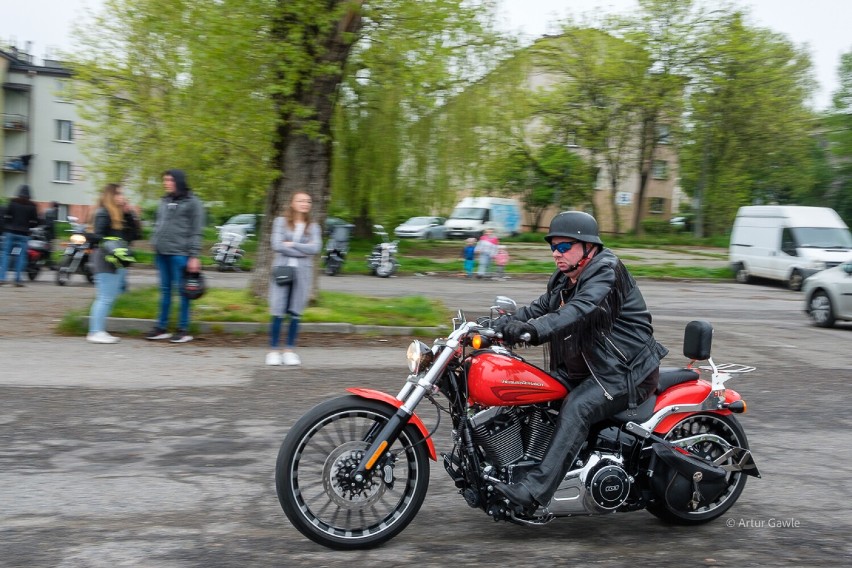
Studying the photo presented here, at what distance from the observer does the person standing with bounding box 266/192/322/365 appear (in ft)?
32.4

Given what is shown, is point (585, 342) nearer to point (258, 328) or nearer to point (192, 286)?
point (192, 286)

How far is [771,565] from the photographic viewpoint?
4.53 metres

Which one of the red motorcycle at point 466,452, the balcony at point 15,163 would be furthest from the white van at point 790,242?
the balcony at point 15,163

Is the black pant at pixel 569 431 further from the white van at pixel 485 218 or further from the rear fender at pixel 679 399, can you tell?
the white van at pixel 485 218

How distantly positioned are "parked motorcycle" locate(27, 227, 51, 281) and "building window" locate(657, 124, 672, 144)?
3023cm

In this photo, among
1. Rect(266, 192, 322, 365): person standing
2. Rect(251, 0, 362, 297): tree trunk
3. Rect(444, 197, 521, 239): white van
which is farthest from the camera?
Rect(444, 197, 521, 239): white van

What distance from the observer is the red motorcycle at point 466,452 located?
4.52m

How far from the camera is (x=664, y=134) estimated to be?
43.5 m

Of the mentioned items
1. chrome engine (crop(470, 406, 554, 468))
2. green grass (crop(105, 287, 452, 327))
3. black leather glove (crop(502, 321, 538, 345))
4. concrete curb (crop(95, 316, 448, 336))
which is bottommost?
concrete curb (crop(95, 316, 448, 336))

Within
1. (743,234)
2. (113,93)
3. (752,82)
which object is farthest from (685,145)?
(113,93)

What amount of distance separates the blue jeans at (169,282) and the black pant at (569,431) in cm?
726

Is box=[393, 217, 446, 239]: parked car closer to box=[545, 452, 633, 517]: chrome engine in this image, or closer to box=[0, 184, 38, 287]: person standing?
box=[0, 184, 38, 287]: person standing

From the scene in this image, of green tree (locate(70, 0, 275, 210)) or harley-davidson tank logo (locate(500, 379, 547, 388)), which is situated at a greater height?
green tree (locate(70, 0, 275, 210))

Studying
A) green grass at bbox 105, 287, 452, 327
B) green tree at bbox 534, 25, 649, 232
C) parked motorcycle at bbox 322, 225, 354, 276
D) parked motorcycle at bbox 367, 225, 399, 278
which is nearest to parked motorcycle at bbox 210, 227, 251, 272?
parked motorcycle at bbox 322, 225, 354, 276
